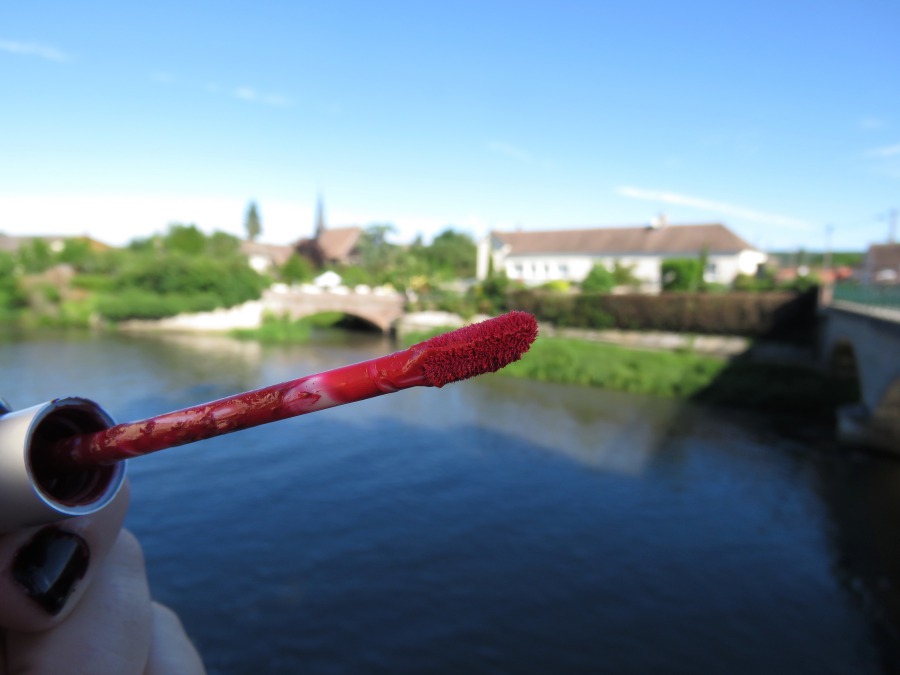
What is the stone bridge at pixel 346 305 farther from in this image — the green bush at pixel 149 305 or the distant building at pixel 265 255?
the distant building at pixel 265 255

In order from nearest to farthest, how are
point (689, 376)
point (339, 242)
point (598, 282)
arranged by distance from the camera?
point (689, 376) → point (598, 282) → point (339, 242)

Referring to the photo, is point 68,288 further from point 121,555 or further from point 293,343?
point 121,555

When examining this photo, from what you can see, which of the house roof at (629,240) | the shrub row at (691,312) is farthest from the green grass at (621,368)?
the house roof at (629,240)

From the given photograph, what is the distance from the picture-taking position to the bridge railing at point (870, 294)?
61.7 ft

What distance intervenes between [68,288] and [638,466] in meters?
49.0

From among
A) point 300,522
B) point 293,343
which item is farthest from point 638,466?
point 293,343

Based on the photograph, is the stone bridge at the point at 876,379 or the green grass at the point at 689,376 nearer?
the stone bridge at the point at 876,379

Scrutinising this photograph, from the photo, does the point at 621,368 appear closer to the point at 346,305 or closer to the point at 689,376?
the point at 689,376

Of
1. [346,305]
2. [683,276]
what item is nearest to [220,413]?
[683,276]

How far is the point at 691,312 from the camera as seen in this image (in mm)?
33156

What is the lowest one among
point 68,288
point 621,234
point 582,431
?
point 582,431

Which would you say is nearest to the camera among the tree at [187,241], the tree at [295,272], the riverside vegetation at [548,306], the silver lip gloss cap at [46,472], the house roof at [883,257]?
the silver lip gloss cap at [46,472]

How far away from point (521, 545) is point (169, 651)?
9.44 meters

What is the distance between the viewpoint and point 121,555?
3836mm
